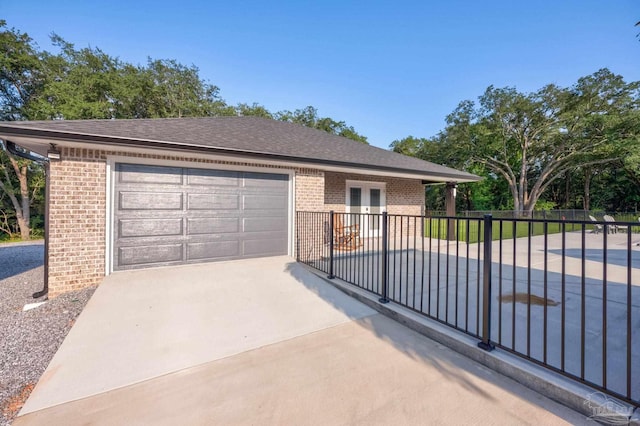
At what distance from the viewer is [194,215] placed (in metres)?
5.71

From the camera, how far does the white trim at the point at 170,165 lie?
16.3 feet

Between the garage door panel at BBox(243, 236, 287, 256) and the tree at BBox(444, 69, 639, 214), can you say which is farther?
the tree at BBox(444, 69, 639, 214)

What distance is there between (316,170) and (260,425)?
19.3 ft

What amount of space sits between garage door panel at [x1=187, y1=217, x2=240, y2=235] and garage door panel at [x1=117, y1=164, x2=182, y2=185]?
2.98 feet

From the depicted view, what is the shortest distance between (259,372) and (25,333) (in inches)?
130

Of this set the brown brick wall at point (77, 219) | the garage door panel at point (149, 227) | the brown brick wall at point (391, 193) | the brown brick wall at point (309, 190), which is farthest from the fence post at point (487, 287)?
the brown brick wall at point (391, 193)

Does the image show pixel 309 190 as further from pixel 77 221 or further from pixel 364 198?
pixel 77 221

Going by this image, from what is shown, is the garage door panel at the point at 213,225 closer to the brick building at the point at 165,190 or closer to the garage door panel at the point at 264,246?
the brick building at the point at 165,190

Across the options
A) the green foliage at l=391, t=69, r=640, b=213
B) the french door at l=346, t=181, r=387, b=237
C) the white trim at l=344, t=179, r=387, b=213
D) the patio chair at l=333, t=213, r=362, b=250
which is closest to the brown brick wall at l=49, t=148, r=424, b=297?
the patio chair at l=333, t=213, r=362, b=250

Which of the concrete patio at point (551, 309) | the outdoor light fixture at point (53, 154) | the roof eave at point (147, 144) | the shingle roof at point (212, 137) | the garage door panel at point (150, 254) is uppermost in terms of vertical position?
the shingle roof at point (212, 137)

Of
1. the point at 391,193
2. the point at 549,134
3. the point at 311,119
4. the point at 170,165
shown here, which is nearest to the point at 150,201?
the point at 170,165

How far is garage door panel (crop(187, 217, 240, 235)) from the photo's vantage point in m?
5.71

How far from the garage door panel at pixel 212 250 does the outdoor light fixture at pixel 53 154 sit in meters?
2.60

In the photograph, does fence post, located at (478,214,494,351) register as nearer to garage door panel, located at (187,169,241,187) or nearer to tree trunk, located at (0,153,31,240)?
garage door panel, located at (187,169,241,187)
